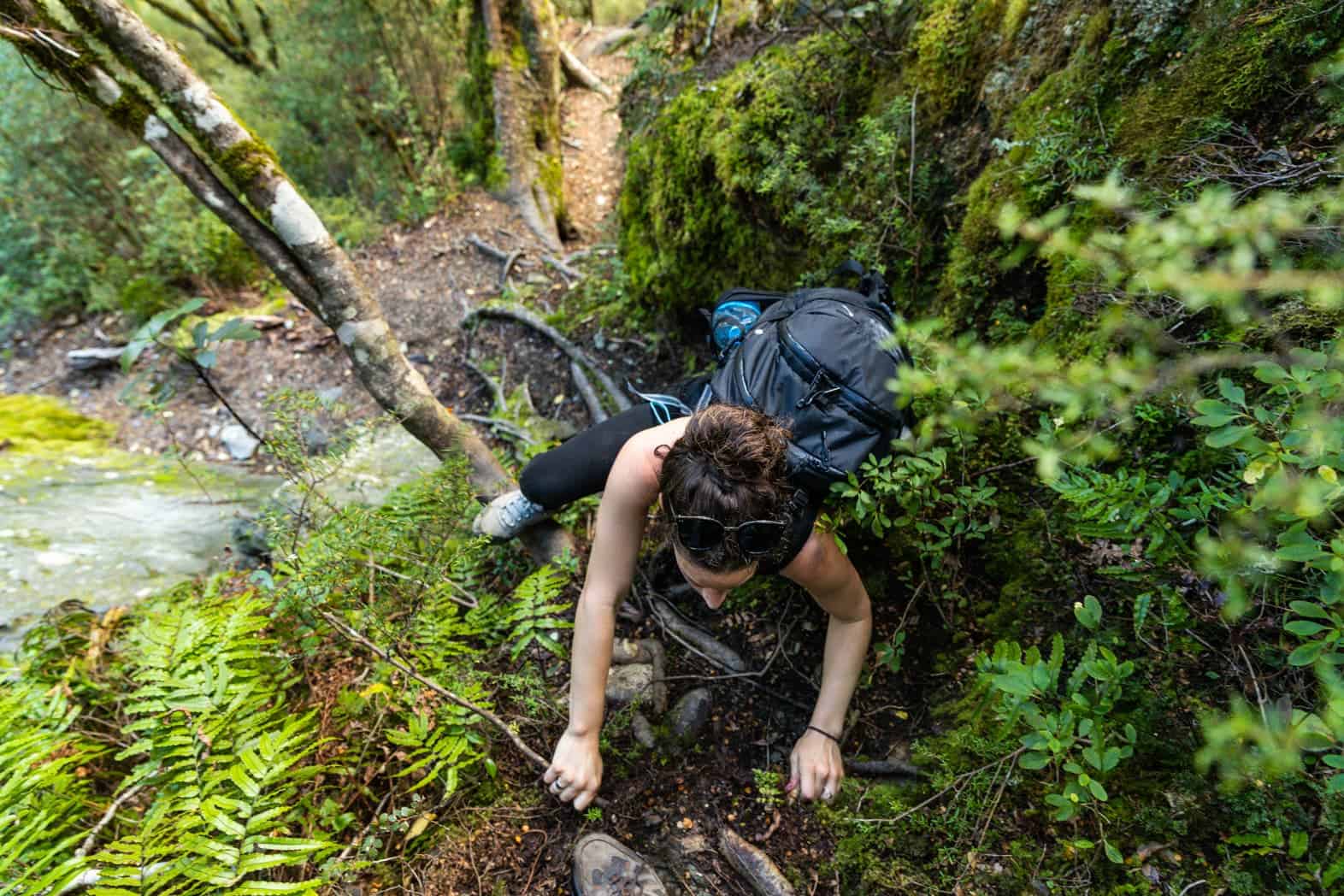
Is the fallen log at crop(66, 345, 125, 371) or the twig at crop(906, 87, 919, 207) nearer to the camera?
the twig at crop(906, 87, 919, 207)

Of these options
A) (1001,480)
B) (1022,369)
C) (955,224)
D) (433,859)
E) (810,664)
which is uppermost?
(1022,369)

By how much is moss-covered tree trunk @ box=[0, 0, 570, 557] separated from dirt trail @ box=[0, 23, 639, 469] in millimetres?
2086

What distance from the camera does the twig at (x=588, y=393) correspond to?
4.98 metres

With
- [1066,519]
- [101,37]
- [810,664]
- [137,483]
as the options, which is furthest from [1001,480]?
[137,483]

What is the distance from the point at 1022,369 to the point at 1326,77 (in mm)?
1580

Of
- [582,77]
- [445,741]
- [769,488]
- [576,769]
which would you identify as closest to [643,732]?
[576,769]

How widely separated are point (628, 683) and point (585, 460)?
110 centimetres

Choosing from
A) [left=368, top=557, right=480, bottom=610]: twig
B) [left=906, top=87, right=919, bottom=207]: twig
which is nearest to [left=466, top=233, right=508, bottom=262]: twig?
[left=368, top=557, right=480, bottom=610]: twig

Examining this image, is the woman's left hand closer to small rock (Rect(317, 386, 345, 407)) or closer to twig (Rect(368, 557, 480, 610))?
twig (Rect(368, 557, 480, 610))

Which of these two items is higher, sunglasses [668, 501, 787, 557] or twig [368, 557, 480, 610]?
sunglasses [668, 501, 787, 557]

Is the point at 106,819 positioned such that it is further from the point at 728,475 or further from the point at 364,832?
the point at 728,475

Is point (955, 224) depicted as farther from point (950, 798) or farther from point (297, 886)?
point (297, 886)

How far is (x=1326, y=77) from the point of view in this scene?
190 cm

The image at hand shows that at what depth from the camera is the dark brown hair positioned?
6.37 ft
